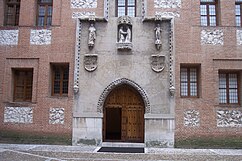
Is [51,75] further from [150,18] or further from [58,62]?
[150,18]

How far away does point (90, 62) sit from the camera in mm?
13438

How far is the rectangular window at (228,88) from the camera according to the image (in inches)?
532

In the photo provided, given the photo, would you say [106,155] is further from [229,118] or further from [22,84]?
[22,84]

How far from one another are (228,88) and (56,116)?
8.84 metres

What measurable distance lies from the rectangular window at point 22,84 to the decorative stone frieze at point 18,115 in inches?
26.6

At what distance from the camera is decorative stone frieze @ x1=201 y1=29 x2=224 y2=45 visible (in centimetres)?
1347

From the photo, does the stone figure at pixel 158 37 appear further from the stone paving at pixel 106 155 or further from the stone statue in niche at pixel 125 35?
the stone paving at pixel 106 155

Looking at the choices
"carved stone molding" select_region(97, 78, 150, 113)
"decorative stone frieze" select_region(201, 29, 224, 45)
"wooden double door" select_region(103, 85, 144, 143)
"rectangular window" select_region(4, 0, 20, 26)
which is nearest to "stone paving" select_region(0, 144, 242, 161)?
"wooden double door" select_region(103, 85, 144, 143)

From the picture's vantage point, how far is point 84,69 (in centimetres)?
1345

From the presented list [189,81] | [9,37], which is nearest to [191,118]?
[189,81]

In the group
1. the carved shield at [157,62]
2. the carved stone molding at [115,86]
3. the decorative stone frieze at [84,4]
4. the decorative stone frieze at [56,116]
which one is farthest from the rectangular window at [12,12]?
the carved shield at [157,62]

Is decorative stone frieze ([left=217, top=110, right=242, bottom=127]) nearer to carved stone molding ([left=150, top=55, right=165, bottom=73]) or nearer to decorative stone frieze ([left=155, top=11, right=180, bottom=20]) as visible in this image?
carved stone molding ([left=150, top=55, right=165, bottom=73])

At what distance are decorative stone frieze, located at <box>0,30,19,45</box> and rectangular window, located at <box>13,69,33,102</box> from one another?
1513 millimetres

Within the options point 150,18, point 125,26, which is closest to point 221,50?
point 150,18
